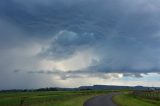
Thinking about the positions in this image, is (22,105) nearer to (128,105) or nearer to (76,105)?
(76,105)

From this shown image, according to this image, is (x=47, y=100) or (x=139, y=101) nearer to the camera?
(x=47, y=100)

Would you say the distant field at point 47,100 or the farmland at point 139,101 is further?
the farmland at point 139,101

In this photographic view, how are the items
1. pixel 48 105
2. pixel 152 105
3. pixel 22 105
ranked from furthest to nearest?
pixel 152 105, pixel 48 105, pixel 22 105

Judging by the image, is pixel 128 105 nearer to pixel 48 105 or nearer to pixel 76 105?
pixel 76 105

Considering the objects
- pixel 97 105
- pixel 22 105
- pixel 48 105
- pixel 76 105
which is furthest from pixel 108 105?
pixel 22 105

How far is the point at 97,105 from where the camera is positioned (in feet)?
158

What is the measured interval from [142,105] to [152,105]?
63.7 inches

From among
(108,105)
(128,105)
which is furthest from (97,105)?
(128,105)

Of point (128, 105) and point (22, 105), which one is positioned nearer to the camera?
point (22, 105)

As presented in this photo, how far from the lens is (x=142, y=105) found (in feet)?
158

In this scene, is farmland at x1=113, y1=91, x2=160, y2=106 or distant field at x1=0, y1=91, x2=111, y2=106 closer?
distant field at x1=0, y1=91, x2=111, y2=106

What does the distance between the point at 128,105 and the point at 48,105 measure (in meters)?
12.9

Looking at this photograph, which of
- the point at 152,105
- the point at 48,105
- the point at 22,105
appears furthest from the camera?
the point at 152,105

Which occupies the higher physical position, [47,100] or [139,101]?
[47,100]
